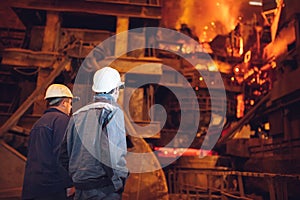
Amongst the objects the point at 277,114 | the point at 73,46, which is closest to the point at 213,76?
the point at 277,114

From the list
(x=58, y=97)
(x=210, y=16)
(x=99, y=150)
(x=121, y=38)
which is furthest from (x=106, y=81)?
(x=210, y=16)

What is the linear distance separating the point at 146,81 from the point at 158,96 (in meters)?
4.78

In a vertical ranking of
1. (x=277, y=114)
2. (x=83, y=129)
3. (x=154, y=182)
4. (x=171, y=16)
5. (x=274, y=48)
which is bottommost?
(x=154, y=182)

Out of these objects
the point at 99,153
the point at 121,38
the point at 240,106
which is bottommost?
the point at 99,153

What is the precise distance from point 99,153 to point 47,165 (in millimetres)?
896

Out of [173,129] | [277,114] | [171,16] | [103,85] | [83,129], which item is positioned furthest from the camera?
[171,16]

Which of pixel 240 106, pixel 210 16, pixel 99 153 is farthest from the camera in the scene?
pixel 210 16

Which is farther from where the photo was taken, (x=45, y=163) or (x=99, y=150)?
(x=45, y=163)

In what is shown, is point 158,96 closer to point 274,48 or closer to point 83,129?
point 274,48

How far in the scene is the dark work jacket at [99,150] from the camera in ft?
7.11

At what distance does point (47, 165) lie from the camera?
108 inches

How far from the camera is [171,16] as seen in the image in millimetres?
24125

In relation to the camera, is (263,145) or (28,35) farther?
(28,35)

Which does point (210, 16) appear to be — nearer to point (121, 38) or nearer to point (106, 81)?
point (121, 38)
